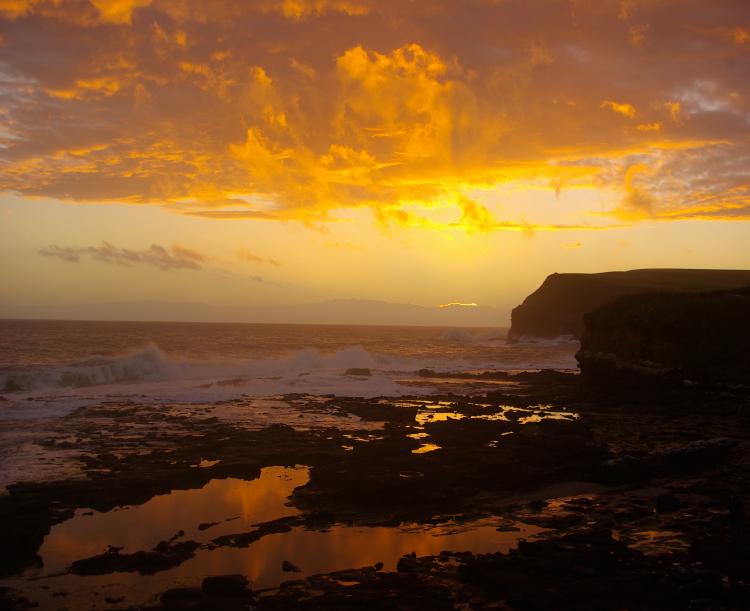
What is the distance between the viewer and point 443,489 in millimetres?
15359

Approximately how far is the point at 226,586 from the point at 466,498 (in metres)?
6.73

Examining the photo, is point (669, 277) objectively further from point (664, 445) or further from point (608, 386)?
point (664, 445)

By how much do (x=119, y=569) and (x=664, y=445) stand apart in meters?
16.6

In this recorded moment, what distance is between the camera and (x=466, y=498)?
14797 mm

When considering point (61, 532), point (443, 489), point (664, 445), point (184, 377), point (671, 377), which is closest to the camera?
point (61, 532)

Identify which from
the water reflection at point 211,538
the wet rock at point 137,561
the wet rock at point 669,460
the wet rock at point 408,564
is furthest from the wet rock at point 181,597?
the wet rock at point 669,460

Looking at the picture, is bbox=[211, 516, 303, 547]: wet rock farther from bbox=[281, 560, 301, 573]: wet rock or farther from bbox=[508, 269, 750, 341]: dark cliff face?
bbox=[508, 269, 750, 341]: dark cliff face

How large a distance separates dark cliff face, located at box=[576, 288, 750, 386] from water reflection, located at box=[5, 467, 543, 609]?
26.0m

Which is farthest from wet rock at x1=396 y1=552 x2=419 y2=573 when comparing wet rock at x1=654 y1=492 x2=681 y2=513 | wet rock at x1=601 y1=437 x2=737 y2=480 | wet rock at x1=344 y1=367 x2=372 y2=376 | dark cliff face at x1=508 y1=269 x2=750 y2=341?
dark cliff face at x1=508 y1=269 x2=750 y2=341

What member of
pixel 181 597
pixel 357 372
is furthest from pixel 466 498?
pixel 357 372

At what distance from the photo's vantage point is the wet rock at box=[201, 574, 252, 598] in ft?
31.3

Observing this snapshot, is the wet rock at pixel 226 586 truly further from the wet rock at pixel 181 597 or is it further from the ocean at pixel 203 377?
the ocean at pixel 203 377

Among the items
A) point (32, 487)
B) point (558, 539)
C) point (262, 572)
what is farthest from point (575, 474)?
point (32, 487)

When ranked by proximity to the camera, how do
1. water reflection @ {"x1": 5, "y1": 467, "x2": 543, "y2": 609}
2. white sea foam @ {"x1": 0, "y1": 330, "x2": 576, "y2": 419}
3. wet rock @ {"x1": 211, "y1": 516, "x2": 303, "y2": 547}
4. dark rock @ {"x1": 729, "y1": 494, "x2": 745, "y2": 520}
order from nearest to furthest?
water reflection @ {"x1": 5, "y1": 467, "x2": 543, "y2": 609}, wet rock @ {"x1": 211, "y1": 516, "x2": 303, "y2": 547}, dark rock @ {"x1": 729, "y1": 494, "x2": 745, "y2": 520}, white sea foam @ {"x1": 0, "y1": 330, "x2": 576, "y2": 419}
